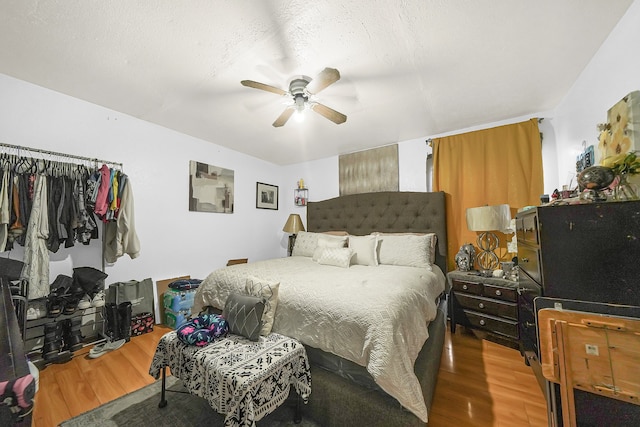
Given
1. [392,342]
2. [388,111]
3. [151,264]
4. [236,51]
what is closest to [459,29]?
[388,111]

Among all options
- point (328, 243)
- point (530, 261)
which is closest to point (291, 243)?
point (328, 243)

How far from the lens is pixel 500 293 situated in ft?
7.35

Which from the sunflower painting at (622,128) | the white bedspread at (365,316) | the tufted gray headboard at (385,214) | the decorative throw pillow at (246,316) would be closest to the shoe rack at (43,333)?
the white bedspread at (365,316)

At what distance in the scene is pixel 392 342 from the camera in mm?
1227

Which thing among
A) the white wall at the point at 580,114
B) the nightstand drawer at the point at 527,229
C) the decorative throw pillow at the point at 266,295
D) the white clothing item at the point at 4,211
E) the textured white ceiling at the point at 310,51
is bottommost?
the decorative throw pillow at the point at 266,295

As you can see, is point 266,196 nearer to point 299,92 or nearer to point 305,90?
point 299,92

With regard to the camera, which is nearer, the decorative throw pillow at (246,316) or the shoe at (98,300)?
the decorative throw pillow at (246,316)

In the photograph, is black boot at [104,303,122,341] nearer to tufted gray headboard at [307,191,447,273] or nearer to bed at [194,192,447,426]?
bed at [194,192,447,426]

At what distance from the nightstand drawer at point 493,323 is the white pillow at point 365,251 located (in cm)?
107

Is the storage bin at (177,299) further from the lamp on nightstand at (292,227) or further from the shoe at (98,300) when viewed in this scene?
the lamp on nightstand at (292,227)

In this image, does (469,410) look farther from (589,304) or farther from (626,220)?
(626,220)

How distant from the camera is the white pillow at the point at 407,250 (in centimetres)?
259

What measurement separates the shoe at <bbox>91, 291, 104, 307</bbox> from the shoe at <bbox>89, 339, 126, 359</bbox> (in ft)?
1.22

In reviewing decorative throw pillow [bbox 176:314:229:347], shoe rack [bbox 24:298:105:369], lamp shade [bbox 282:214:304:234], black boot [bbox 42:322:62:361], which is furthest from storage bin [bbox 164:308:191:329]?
lamp shade [bbox 282:214:304:234]
